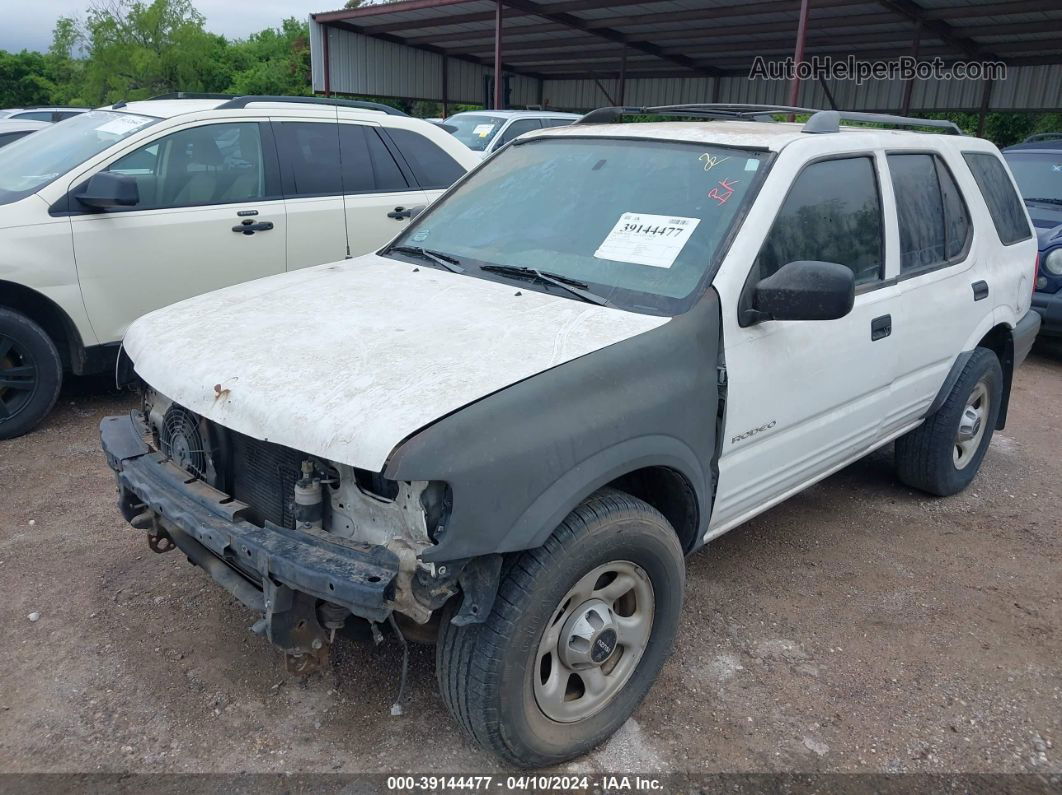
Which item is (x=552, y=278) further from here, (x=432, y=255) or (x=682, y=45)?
(x=682, y=45)

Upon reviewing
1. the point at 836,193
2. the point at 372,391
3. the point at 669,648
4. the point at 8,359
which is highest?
the point at 836,193

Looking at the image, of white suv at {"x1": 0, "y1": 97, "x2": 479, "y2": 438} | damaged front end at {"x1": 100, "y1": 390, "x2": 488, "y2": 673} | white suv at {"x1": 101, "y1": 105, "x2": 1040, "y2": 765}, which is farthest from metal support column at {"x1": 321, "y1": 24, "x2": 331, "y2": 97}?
damaged front end at {"x1": 100, "y1": 390, "x2": 488, "y2": 673}

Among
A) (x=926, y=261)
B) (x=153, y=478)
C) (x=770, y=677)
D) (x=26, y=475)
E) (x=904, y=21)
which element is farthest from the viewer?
(x=904, y=21)

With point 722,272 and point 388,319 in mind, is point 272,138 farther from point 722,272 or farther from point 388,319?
point 722,272

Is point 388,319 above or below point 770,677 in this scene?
above

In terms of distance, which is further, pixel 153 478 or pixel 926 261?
pixel 926 261

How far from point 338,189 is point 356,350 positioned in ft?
12.1

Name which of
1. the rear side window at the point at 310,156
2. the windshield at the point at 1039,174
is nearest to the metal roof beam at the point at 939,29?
the windshield at the point at 1039,174

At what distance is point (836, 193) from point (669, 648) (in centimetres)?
189

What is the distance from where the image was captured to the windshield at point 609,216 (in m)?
2.94

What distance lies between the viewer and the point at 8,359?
15.9 feet

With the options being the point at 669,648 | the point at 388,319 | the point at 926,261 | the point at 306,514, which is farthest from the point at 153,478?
the point at 926,261

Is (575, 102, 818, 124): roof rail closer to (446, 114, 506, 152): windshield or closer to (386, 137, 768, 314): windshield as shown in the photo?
(386, 137, 768, 314): windshield

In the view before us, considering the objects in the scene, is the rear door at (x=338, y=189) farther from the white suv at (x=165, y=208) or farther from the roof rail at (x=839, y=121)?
the roof rail at (x=839, y=121)
